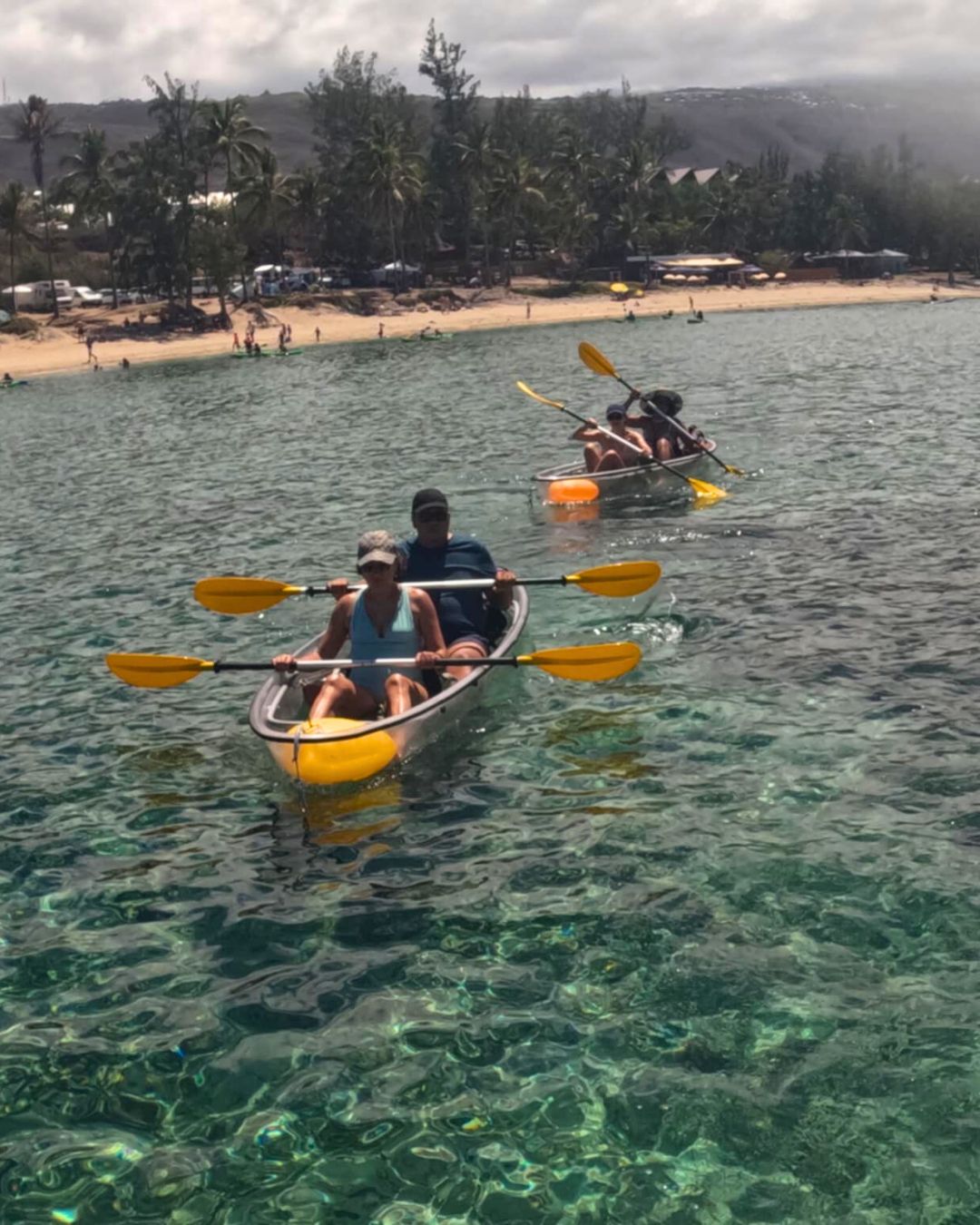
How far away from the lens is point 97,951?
8039mm

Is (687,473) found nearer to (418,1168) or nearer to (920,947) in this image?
(920,947)

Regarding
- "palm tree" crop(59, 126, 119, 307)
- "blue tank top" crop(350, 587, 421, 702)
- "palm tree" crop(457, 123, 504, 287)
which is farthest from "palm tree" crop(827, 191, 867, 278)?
"blue tank top" crop(350, 587, 421, 702)

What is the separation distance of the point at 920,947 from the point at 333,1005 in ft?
11.8

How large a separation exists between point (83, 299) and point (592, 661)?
82097mm

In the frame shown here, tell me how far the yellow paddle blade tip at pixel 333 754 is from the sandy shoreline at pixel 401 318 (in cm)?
5782

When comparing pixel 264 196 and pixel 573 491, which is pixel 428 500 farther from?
pixel 264 196

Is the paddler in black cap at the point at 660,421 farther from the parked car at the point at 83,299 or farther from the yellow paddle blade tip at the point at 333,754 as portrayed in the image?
the parked car at the point at 83,299

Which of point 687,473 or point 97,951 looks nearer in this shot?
point 97,951

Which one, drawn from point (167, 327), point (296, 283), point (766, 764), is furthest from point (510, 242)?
point (766, 764)

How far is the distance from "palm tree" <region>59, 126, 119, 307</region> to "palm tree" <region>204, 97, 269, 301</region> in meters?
7.26

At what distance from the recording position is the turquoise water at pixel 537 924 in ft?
20.0

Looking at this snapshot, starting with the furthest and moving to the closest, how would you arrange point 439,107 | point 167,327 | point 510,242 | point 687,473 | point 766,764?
point 439,107
point 510,242
point 167,327
point 687,473
point 766,764

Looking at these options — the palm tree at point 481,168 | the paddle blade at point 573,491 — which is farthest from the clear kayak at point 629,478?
the palm tree at point 481,168

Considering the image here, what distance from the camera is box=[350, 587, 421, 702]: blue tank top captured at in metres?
10.8
